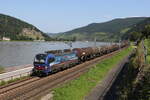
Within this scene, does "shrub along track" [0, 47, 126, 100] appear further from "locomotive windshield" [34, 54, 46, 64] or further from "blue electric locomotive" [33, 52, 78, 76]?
"locomotive windshield" [34, 54, 46, 64]

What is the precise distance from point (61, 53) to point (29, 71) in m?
6.29

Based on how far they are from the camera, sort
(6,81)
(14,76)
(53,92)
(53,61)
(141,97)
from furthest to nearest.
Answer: (53,61) < (14,76) < (6,81) < (53,92) < (141,97)

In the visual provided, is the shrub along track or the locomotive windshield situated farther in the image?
the locomotive windshield

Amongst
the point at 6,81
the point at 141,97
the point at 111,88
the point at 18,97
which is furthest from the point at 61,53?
the point at 141,97

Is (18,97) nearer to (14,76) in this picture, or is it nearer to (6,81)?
(6,81)

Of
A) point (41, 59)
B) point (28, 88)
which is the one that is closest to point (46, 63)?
point (41, 59)

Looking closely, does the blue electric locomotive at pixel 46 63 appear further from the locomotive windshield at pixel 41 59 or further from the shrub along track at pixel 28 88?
the shrub along track at pixel 28 88

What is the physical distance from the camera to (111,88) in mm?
24344

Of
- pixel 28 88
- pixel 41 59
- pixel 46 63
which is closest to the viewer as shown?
pixel 28 88

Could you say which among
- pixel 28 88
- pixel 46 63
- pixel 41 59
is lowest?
pixel 28 88

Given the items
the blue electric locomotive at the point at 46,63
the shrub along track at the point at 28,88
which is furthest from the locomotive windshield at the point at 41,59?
the shrub along track at the point at 28,88

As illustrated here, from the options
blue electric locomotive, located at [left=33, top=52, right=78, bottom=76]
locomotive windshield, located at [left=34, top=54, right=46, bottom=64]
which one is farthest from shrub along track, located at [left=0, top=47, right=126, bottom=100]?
locomotive windshield, located at [left=34, top=54, right=46, bottom=64]

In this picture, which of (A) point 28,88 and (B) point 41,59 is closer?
(A) point 28,88

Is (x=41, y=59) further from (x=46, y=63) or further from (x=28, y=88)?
(x=28, y=88)
